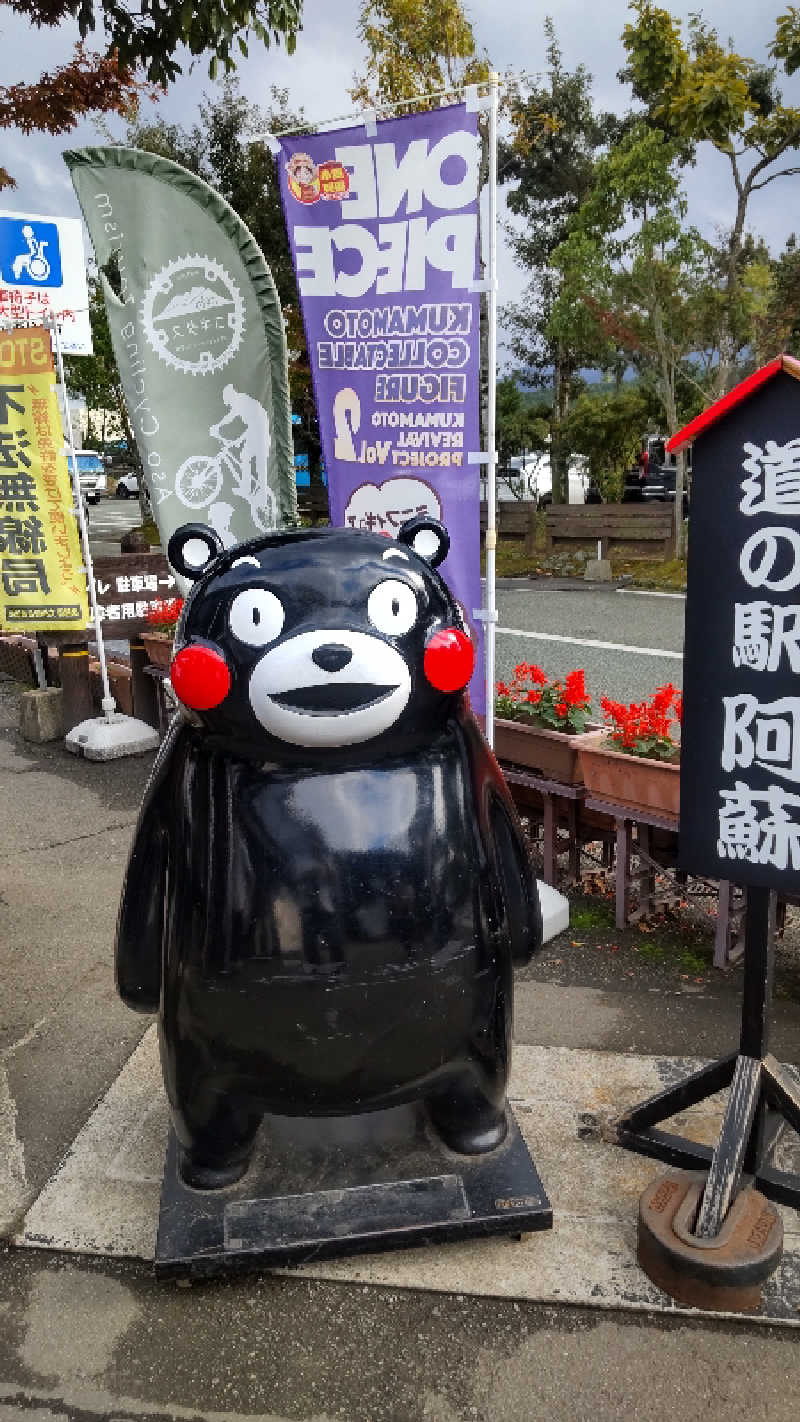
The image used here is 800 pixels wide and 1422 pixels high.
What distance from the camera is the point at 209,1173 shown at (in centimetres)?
275

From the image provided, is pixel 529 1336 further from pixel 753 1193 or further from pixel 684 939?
pixel 684 939

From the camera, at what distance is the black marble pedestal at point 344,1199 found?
2559 millimetres

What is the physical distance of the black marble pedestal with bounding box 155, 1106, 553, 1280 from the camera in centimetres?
256

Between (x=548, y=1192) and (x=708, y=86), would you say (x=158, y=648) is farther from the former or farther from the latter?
(x=708, y=86)

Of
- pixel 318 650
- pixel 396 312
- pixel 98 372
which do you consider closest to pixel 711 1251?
pixel 318 650

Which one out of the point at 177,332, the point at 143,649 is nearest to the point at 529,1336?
the point at 177,332

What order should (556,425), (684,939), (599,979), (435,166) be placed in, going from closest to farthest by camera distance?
(435,166)
(599,979)
(684,939)
(556,425)

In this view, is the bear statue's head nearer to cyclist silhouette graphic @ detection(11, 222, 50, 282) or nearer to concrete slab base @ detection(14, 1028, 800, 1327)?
concrete slab base @ detection(14, 1028, 800, 1327)

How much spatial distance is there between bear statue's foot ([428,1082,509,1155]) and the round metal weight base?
432mm

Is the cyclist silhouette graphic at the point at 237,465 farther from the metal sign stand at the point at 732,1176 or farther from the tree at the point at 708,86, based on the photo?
the tree at the point at 708,86

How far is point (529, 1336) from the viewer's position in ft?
7.99

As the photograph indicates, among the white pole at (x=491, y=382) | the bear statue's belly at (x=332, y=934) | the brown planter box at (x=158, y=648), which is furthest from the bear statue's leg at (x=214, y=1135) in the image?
the brown planter box at (x=158, y=648)

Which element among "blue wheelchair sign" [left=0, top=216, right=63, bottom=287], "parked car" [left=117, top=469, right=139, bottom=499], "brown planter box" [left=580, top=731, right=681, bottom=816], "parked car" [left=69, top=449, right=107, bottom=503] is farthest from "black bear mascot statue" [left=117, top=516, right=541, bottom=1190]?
"parked car" [left=117, top=469, right=139, bottom=499]

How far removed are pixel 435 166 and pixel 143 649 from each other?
476 cm
